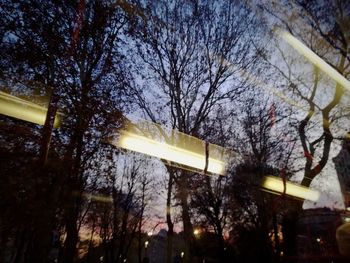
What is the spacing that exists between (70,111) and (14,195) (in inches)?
155

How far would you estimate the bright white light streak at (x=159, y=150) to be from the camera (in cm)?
661

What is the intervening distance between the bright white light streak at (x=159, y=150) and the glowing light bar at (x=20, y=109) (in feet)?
6.64

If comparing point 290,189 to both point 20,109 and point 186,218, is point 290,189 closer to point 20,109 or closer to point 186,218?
point 186,218

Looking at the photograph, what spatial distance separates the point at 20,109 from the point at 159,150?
3258 mm

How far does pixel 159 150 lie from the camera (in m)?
7.04

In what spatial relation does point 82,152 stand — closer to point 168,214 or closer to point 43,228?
point 43,228

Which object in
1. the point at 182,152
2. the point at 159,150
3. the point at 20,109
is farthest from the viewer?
the point at 182,152

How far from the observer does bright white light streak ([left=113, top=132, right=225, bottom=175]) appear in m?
6.61

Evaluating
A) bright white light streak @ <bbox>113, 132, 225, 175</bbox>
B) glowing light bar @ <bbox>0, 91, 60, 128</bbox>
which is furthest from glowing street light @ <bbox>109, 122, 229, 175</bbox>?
glowing light bar @ <bbox>0, 91, 60, 128</bbox>

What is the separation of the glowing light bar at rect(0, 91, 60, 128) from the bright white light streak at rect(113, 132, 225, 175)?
2.02 meters

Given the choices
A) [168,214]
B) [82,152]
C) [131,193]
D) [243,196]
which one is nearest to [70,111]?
[82,152]

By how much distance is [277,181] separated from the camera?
10258 millimetres

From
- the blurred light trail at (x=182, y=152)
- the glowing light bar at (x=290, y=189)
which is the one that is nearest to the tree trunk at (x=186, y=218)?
the blurred light trail at (x=182, y=152)

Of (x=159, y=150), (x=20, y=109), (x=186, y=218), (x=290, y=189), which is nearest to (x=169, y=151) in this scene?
(x=159, y=150)
